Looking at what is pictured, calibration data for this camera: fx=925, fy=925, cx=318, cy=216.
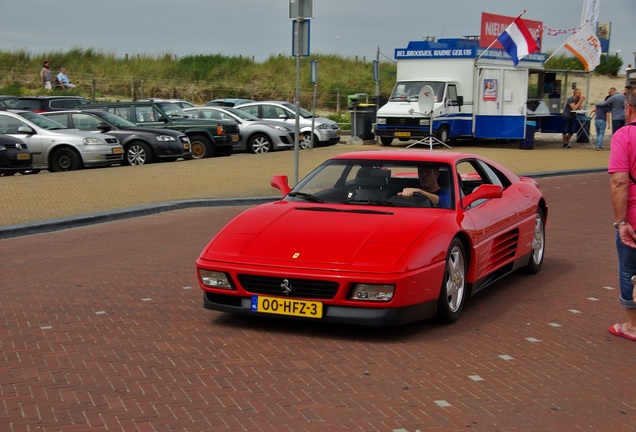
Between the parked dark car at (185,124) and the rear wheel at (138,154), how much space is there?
241cm

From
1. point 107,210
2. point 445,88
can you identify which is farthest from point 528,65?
point 107,210

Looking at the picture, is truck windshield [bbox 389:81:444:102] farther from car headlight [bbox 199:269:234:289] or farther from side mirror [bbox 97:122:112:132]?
car headlight [bbox 199:269:234:289]

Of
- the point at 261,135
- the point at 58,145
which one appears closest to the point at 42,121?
the point at 58,145

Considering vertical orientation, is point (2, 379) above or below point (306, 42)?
below

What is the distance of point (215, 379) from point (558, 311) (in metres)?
3.35

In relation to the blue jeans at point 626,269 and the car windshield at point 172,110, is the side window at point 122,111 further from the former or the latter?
the blue jeans at point 626,269

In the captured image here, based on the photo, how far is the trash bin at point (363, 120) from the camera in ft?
101

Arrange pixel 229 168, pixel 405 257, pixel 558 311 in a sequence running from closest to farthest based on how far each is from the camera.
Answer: pixel 405 257
pixel 558 311
pixel 229 168

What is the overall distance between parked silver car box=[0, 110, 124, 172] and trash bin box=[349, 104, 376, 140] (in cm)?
1094

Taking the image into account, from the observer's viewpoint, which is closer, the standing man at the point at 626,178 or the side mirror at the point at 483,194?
the standing man at the point at 626,178

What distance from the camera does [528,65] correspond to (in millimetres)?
30531

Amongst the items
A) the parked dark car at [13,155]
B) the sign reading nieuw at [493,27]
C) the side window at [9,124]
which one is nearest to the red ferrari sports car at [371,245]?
the parked dark car at [13,155]

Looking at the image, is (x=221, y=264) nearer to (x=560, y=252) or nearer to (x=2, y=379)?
(x=2, y=379)

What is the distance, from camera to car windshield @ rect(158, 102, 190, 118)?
25.8 m
